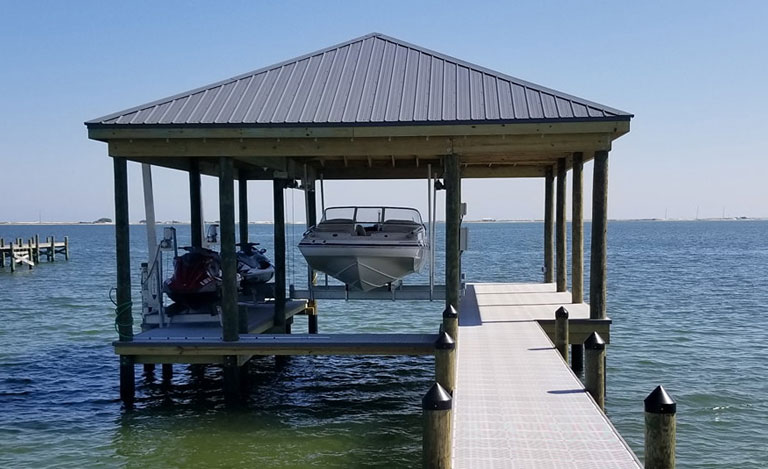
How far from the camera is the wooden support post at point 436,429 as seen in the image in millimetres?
6730

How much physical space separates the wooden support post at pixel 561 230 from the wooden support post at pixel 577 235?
6.44 feet

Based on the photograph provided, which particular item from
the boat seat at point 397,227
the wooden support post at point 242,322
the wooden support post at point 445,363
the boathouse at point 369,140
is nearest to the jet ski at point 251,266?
the boathouse at point 369,140

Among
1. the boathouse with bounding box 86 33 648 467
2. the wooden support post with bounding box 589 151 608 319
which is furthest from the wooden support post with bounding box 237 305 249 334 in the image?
the wooden support post with bounding box 589 151 608 319

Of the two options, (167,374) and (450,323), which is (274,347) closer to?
(450,323)

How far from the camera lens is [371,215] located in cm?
1705

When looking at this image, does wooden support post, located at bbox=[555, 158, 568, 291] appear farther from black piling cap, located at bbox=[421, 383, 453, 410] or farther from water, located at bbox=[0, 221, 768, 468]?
black piling cap, located at bbox=[421, 383, 453, 410]

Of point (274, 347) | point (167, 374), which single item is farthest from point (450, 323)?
point (167, 374)

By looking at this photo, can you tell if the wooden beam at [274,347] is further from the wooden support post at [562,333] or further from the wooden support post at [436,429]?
the wooden support post at [436,429]

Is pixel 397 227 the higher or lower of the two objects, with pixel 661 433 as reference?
higher

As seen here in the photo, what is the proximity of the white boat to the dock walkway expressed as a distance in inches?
89.5

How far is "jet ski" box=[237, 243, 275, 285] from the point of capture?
1838 cm

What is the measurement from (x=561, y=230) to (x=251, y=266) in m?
8.10

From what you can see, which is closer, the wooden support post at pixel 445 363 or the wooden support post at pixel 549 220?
the wooden support post at pixel 445 363

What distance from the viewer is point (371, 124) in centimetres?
1249
